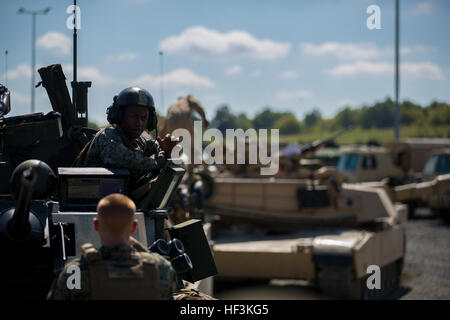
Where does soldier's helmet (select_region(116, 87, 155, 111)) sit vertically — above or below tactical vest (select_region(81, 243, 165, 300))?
above

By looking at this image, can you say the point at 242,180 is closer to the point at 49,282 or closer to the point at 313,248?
the point at 313,248

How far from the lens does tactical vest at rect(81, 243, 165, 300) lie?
9.39 feet

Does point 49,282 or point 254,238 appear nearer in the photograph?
point 49,282

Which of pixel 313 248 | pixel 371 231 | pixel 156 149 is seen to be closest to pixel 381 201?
pixel 371 231

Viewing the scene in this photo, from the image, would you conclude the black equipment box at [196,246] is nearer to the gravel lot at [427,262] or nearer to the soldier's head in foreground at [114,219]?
the soldier's head in foreground at [114,219]

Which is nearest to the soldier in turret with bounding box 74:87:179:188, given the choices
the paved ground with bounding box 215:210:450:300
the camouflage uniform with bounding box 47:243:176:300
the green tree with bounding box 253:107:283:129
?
the camouflage uniform with bounding box 47:243:176:300

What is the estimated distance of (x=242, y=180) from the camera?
465 inches

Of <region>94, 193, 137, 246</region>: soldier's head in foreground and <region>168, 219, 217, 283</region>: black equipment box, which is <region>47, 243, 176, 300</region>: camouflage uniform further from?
<region>168, 219, 217, 283</region>: black equipment box

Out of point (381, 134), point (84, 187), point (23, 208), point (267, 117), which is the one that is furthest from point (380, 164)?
point (267, 117)

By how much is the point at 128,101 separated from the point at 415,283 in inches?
342

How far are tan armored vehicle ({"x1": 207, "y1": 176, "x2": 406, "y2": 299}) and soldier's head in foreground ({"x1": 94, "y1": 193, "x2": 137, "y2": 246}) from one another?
703 cm

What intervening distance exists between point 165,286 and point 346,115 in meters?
75.5
